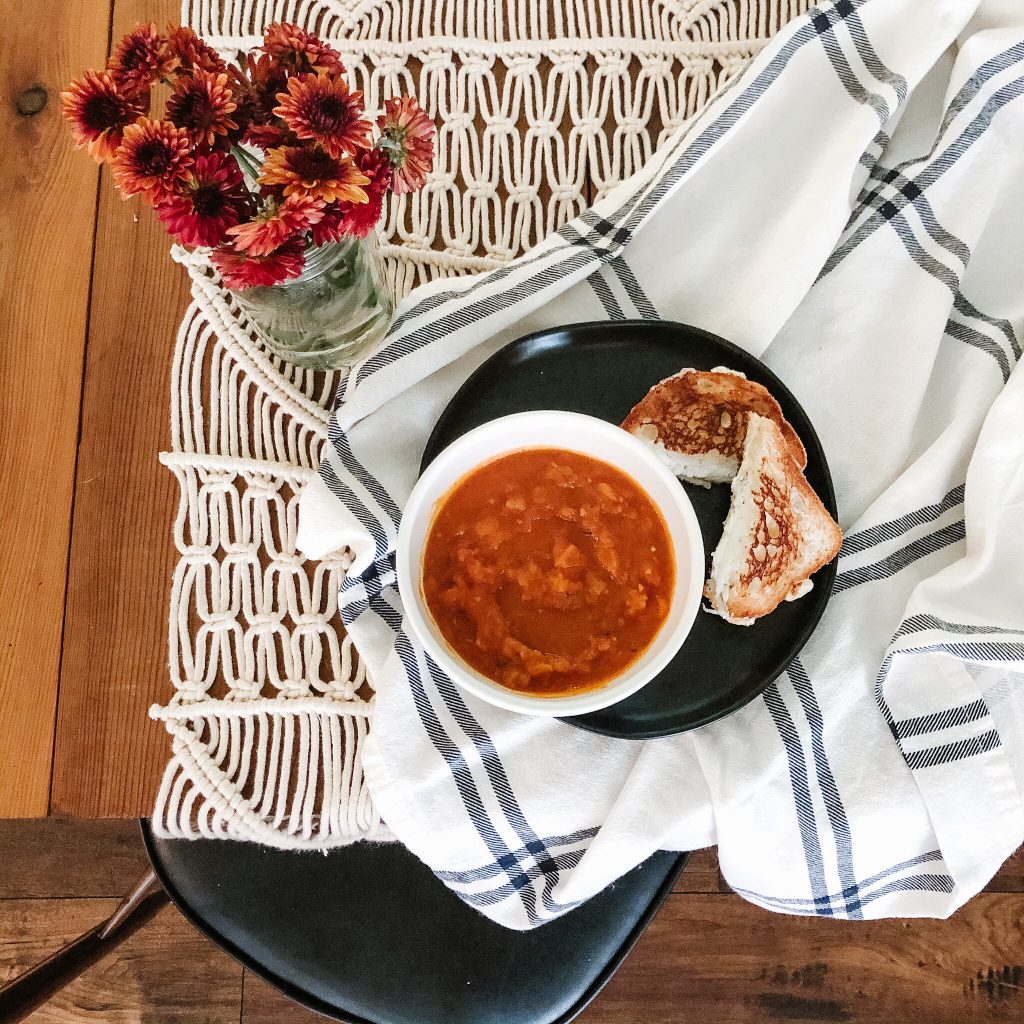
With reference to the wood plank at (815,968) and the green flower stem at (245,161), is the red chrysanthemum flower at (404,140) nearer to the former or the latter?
the green flower stem at (245,161)

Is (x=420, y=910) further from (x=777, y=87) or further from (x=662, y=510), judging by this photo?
(x=777, y=87)

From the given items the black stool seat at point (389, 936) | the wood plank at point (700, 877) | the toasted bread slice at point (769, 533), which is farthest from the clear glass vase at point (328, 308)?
the wood plank at point (700, 877)

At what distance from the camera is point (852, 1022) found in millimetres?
1633

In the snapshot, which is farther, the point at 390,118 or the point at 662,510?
the point at 662,510

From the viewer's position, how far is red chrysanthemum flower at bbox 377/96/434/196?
770mm

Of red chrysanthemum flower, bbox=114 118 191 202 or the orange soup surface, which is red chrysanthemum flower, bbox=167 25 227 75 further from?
the orange soup surface

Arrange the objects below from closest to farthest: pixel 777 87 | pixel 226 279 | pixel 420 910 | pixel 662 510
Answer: pixel 226 279 < pixel 662 510 < pixel 777 87 < pixel 420 910

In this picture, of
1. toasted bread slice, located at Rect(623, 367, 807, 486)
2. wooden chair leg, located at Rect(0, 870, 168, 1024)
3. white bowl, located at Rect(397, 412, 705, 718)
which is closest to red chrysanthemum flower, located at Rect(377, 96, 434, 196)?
white bowl, located at Rect(397, 412, 705, 718)

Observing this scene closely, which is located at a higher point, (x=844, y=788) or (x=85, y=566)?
(x=85, y=566)

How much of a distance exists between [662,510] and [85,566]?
665 mm

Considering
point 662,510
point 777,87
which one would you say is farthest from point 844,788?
point 777,87

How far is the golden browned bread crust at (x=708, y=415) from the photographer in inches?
37.5

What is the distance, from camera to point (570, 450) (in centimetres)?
91

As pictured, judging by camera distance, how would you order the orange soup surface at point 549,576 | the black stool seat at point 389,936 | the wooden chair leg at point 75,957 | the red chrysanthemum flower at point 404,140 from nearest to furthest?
1. the red chrysanthemum flower at point 404,140
2. the orange soup surface at point 549,576
3. the wooden chair leg at point 75,957
4. the black stool seat at point 389,936
